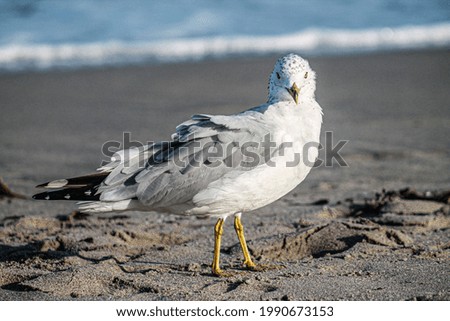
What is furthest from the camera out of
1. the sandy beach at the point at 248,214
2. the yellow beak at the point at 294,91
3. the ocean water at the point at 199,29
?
the ocean water at the point at 199,29

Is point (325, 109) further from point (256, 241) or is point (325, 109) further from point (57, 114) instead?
point (256, 241)

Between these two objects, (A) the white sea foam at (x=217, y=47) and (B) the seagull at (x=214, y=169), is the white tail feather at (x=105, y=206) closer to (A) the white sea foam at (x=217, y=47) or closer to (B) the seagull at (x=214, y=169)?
(B) the seagull at (x=214, y=169)

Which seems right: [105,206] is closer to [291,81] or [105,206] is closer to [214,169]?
[214,169]

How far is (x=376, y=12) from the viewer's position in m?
17.0

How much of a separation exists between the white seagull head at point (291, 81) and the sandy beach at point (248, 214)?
1009 mm

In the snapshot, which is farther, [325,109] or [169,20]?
[169,20]

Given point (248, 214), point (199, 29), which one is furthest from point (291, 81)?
point (199, 29)

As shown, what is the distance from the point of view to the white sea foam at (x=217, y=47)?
47.2 ft

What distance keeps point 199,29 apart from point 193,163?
485 inches

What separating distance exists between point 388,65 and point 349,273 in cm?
926

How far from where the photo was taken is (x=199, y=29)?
53.2 ft

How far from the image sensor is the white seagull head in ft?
14.8

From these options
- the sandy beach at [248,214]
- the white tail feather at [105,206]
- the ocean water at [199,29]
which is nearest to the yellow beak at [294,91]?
the sandy beach at [248,214]
